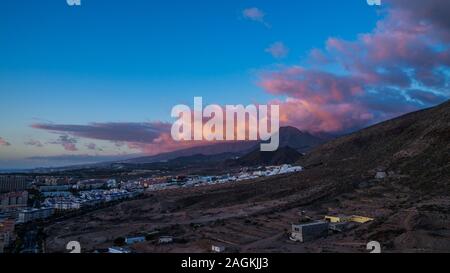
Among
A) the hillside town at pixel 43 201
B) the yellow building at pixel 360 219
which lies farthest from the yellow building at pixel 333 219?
the hillside town at pixel 43 201

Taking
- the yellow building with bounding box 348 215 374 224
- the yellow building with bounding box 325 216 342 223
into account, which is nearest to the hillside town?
the yellow building with bounding box 325 216 342 223

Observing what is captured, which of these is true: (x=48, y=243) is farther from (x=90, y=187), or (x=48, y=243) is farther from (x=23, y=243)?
(x=90, y=187)

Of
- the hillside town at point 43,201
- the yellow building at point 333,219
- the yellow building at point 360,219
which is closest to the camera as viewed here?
the yellow building at point 360,219

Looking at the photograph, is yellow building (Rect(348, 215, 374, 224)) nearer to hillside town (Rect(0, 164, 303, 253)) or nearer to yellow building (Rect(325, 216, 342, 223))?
yellow building (Rect(325, 216, 342, 223))

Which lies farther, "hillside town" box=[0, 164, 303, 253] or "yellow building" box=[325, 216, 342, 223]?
"hillside town" box=[0, 164, 303, 253]

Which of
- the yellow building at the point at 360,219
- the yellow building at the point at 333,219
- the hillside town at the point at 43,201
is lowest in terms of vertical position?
the hillside town at the point at 43,201

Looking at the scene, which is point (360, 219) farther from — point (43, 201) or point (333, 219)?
point (43, 201)

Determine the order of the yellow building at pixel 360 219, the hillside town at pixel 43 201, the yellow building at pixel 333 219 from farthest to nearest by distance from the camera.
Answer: the hillside town at pixel 43 201, the yellow building at pixel 333 219, the yellow building at pixel 360 219

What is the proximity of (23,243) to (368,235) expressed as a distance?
2167 centimetres

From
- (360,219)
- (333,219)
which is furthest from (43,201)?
(360,219)

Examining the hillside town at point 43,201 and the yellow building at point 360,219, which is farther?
the hillside town at point 43,201

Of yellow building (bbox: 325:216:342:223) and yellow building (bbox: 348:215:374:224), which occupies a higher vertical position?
yellow building (bbox: 348:215:374:224)

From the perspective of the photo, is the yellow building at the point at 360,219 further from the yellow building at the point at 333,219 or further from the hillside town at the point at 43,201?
the hillside town at the point at 43,201

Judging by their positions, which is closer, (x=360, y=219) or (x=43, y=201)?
(x=360, y=219)
